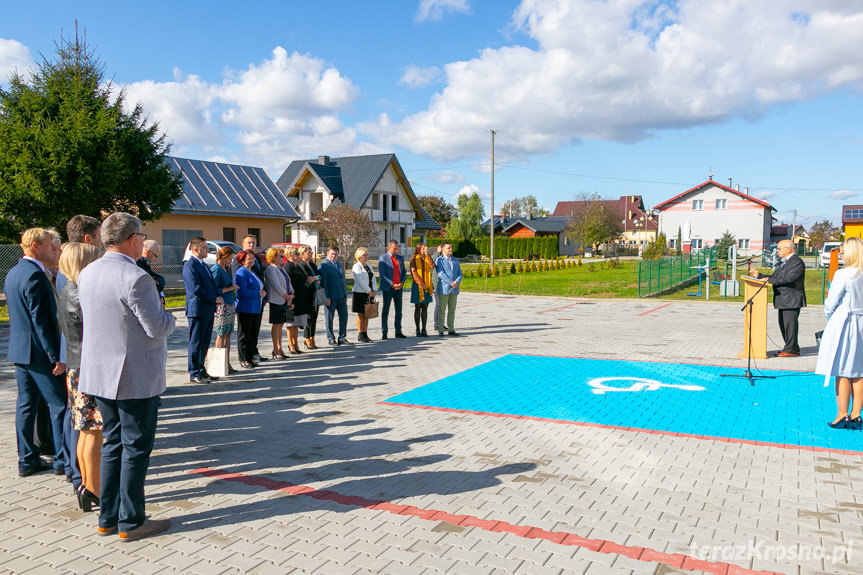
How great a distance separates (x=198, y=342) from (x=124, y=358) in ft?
16.3

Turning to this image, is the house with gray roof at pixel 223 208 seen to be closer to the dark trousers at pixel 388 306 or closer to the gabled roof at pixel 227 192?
the gabled roof at pixel 227 192

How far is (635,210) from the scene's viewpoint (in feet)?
375

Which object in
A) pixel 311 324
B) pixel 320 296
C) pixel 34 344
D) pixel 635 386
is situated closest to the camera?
pixel 34 344

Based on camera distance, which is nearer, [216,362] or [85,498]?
[85,498]

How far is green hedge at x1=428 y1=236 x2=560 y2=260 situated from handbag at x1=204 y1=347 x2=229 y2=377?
59284mm

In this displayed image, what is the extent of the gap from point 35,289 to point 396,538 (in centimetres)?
326

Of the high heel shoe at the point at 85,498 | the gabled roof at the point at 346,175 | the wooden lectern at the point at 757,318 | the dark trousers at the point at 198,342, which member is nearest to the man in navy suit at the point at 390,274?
the dark trousers at the point at 198,342

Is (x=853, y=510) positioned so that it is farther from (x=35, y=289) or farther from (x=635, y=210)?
(x=635, y=210)

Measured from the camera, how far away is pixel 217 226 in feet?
109

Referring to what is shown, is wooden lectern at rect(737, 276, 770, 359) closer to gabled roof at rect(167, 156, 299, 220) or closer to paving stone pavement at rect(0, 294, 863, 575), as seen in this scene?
paving stone pavement at rect(0, 294, 863, 575)

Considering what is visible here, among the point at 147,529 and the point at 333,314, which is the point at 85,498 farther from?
the point at 333,314

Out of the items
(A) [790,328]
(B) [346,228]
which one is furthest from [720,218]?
(A) [790,328]

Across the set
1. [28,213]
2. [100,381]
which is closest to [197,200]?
[28,213]

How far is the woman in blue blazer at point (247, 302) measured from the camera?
9430mm
